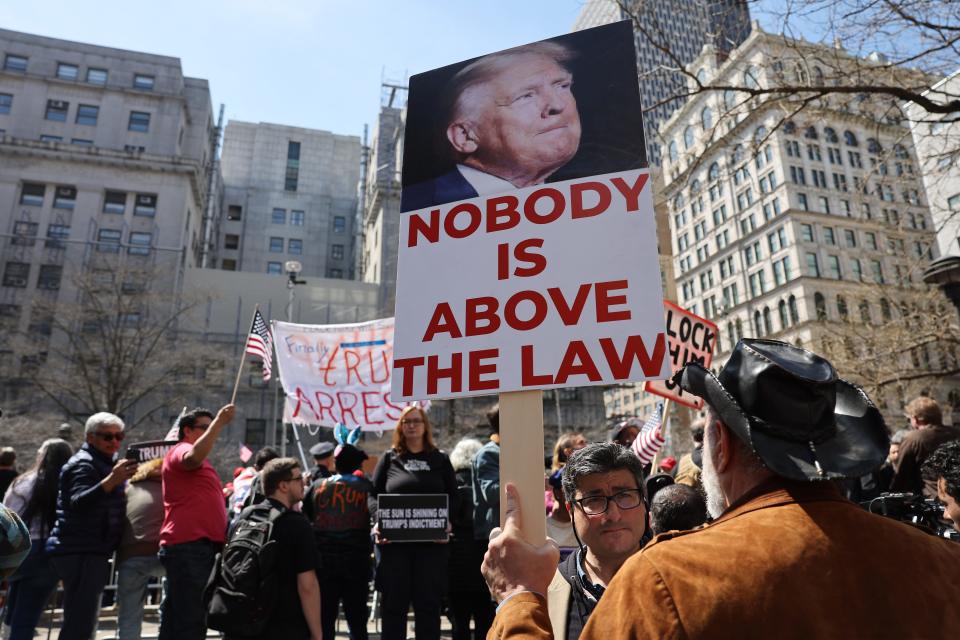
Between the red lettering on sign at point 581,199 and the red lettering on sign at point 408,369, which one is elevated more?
the red lettering on sign at point 581,199

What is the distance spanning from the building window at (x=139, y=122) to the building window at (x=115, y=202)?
6.29 m

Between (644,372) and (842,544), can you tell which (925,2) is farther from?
(842,544)

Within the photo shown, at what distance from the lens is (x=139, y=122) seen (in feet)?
179

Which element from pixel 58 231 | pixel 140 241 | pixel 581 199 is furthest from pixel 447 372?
pixel 58 231

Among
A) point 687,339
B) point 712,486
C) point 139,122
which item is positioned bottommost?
point 712,486

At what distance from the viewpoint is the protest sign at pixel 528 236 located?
248cm

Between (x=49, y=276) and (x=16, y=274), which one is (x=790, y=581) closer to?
(x=49, y=276)

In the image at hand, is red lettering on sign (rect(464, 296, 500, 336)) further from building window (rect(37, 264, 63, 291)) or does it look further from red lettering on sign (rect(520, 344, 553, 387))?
building window (rect(37, 264, 63, 291))

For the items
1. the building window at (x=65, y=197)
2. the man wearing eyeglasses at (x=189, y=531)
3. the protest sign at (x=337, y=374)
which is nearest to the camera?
the man wearing eyeglasses at (x=189, y=531)

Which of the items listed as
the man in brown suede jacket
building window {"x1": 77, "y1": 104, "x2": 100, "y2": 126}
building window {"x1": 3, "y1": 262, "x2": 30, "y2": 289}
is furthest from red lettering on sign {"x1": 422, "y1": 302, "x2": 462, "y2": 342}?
building window {"x1": 77, "y1": 104, "x2": 100, "y2": 126}

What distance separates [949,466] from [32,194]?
59.7 meters

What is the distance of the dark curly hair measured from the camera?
12.0ft

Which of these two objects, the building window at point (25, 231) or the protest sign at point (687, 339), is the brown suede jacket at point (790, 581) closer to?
the protest sign at point (687, 339)

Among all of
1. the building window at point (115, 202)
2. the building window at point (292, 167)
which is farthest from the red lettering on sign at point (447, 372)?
the building window at point (292, 167)
